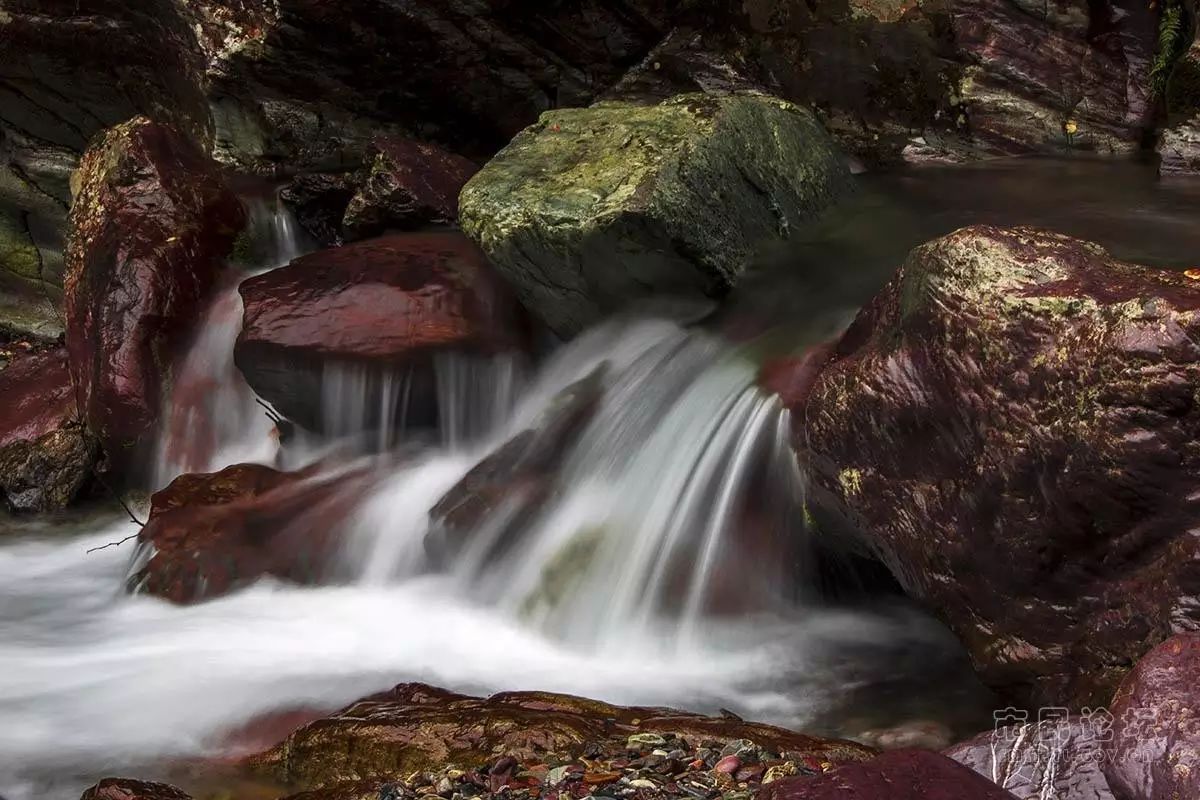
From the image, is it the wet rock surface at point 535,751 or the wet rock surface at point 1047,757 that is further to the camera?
the wet rock surface at point 535,751

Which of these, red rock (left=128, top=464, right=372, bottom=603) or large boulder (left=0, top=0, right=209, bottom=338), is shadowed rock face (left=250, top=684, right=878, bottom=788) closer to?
red rock (left=128, top=464, right=372, bottom=603)

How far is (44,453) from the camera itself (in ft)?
26.6

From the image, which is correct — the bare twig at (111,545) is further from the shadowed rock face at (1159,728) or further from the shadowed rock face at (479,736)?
the shadowed rock face at (1159,728)

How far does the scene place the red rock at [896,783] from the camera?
2.62 meters

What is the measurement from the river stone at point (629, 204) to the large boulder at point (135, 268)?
2561 millimetres

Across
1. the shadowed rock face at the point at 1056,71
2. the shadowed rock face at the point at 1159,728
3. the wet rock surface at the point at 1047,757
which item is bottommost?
the wet rock surface at the point at 1047,757

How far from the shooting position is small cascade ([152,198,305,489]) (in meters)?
7.82

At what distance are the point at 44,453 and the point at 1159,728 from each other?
785 cm

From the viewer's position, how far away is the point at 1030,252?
4.24m

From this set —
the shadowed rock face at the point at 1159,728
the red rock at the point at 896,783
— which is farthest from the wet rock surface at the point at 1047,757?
the red rock at the point at 896,783

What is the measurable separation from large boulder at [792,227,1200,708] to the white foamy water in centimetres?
73

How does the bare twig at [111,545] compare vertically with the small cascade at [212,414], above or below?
below

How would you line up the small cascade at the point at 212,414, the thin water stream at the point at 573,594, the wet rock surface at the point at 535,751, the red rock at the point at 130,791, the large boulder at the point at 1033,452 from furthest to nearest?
the small cascade at the point at 212,414 → the thin water stream at the point at 573,594 → the red rock at the point at 130,791 → the large boulder at the point at 1033,452 → the wet rock surface at the point at 535,751

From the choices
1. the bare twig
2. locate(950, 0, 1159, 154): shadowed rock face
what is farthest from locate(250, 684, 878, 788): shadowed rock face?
locate(950, 0, 1159, 154): shadowed rock face
